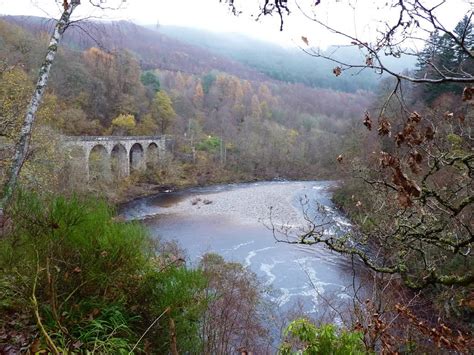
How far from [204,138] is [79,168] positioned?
918 inches

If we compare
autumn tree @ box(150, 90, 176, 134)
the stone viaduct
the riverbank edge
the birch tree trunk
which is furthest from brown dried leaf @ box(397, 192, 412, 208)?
autumn tree @ box(150, 90, 176, 134)

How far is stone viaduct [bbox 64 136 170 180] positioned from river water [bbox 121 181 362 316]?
3577 millimetres

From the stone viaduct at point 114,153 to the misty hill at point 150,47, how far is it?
657 cm

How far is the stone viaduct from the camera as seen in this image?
24.5 meters

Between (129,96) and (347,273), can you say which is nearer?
(347,273)

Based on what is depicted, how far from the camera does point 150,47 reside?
Answer: 271ft

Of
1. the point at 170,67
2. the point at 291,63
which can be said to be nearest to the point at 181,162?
the point at 170,67

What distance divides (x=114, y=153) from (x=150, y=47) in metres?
56.2

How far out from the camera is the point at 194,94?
5819 centimetres

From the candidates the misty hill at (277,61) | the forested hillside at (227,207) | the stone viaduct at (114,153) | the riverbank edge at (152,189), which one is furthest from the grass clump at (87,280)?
the misty hill at (277,61)

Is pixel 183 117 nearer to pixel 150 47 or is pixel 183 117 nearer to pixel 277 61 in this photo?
pixel 150 47

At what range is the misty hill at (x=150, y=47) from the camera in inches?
195

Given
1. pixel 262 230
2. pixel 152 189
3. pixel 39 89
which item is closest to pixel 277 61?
pixel 152 189

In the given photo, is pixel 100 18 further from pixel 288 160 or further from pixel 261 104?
pixel 261 104
